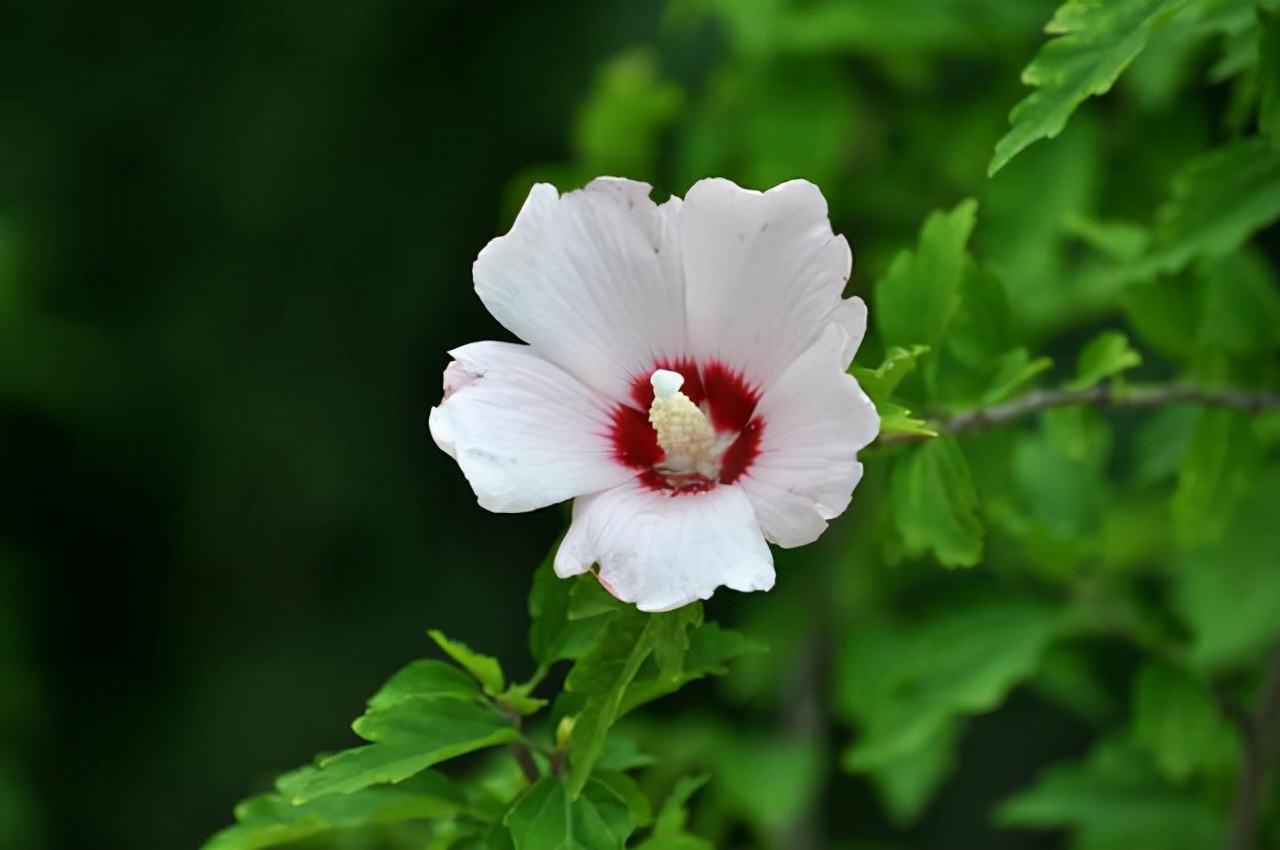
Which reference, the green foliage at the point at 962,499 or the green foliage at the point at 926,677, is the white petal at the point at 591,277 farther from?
the green foliage at the point at 926,677

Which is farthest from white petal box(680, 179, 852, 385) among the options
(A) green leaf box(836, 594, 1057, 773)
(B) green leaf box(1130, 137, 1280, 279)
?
(A) green leaf box(836, 594, 1057, 773)

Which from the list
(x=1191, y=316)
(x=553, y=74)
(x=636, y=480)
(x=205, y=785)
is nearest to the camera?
(x=636, y=480)

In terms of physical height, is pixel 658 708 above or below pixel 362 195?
below

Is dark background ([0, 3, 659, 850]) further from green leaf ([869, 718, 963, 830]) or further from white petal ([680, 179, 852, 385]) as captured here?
white petal ([680, 179, 852, 385])

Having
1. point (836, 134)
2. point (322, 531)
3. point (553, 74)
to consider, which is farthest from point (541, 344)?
point (322, 531)

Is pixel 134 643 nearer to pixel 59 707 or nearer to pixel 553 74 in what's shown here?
pixel 59 707

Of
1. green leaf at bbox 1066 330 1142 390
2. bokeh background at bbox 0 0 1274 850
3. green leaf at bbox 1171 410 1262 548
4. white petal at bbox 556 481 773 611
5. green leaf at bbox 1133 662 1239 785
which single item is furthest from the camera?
bokeh background at bbox 0 0 1274 850
